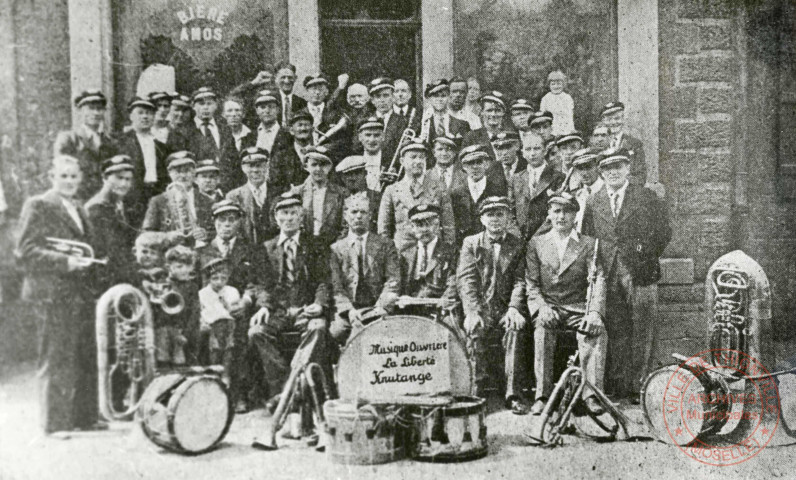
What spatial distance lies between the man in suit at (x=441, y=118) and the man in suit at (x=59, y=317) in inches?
91.5

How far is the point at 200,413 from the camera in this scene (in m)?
3.98

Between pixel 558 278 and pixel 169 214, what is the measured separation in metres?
2.51

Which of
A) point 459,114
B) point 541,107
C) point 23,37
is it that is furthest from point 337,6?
point 23,37

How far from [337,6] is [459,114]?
1052mm

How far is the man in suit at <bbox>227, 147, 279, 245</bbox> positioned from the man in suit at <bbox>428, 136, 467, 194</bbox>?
1.06 m

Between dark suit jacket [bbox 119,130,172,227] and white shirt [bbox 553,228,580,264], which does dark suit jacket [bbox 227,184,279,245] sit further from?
white shirt [bbox 553,228,580,264]

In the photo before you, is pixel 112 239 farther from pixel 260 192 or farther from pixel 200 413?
pixel 200 413

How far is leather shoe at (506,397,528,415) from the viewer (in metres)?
4.34

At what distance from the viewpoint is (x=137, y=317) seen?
4.04 m

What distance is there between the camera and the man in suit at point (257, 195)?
430cm

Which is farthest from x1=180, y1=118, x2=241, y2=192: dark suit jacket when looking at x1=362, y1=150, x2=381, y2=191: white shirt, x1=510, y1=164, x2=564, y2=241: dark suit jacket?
x1=510, y1=164, x2=564, y2=241: dark suit jacket

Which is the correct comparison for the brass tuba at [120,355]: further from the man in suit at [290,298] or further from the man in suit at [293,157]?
the man in suit at [293,157]

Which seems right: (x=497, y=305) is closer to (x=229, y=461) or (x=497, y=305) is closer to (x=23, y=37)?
(x=229, y=461)

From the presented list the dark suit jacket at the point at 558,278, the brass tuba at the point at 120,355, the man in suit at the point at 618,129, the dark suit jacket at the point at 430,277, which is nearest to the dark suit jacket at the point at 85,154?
the brass tuba at the point at 120,355
